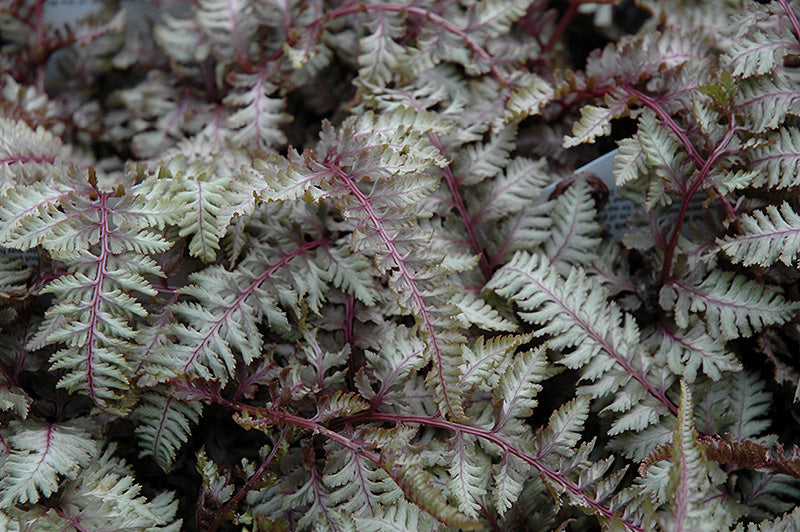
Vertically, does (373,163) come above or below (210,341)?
above

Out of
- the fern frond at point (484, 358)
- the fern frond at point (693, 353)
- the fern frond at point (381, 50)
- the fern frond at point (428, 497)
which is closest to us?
the fern frond at point (428, 497)

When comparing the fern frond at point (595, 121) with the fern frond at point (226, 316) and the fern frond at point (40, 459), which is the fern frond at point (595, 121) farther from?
the fern frond at point (40, 459)

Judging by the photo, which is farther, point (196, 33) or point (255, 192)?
point (196, 33)

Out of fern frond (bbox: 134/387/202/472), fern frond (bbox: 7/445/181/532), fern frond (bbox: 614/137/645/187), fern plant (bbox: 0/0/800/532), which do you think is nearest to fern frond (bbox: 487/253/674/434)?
fern plant (bbox: 0/0/800/532)

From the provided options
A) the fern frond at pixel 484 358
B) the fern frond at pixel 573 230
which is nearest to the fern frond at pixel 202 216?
the fern frond at pixel 484 358

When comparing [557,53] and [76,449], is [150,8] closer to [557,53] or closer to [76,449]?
[557,53]

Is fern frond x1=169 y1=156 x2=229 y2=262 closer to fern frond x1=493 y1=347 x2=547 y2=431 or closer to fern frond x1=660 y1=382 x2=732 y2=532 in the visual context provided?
fern frond x1=493 y1=347 x2=547 y2=431

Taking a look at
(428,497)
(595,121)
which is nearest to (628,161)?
(595,121)

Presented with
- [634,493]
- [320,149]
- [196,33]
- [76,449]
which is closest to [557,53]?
[320,149]
